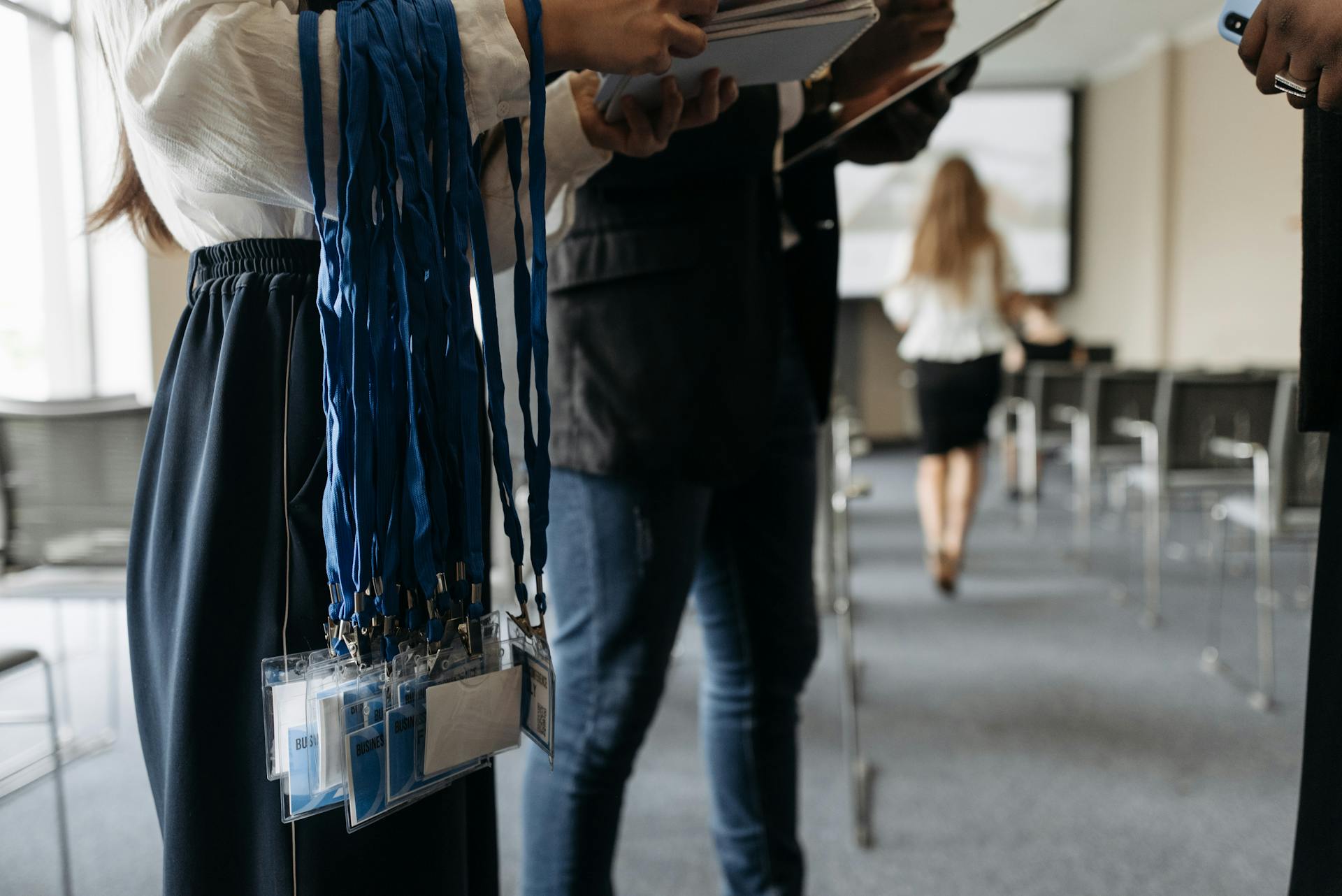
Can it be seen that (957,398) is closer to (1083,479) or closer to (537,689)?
(1083,479)

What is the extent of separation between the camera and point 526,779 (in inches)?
38.4

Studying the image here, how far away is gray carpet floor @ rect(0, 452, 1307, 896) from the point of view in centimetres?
146

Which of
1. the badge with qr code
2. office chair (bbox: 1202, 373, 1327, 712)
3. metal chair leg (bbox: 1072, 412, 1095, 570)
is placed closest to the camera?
the badge with qr code

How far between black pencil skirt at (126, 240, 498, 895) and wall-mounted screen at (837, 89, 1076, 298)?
270 inches

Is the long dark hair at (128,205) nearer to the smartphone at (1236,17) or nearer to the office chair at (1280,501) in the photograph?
the smartphone at (1236,17)

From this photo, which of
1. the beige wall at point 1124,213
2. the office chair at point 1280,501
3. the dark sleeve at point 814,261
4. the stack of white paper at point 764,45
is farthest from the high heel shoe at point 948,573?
the beige wall at point 1124,213

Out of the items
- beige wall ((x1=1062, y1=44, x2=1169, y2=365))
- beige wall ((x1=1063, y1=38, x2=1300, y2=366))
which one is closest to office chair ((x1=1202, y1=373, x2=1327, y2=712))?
beige wall ((x1=1063, y1=38, x2=1300, y2=366))

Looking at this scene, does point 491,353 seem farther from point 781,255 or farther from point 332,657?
point 781,255

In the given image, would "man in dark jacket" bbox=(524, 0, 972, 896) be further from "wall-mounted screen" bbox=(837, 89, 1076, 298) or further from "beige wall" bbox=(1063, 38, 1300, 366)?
"wall-mounted screen" bbox=(837, 89, 1076, 298)

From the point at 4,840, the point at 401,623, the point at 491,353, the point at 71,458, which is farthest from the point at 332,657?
the point at 71,458

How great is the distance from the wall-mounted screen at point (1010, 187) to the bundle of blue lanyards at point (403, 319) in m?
6.85

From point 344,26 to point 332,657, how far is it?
1.24 ft

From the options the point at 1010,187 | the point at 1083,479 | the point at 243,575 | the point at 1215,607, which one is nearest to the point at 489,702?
the point at 243,575

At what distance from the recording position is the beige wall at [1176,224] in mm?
5043
